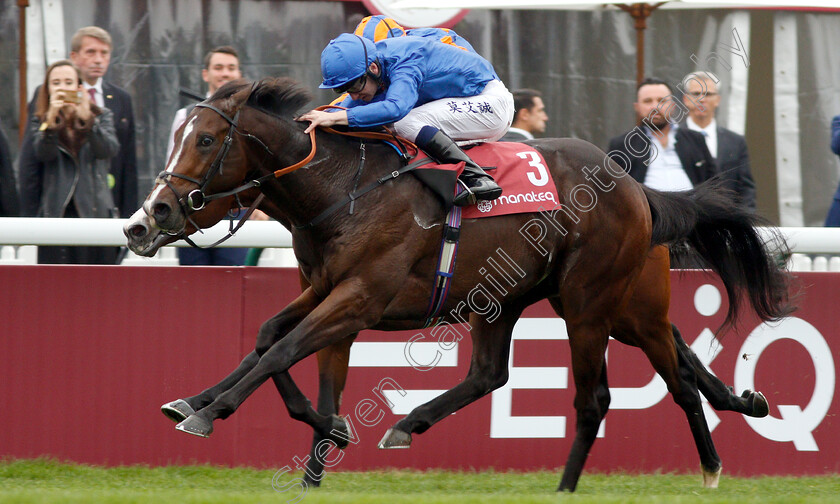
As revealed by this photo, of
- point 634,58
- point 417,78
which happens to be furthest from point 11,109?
point 634,58

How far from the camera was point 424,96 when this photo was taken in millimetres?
5242

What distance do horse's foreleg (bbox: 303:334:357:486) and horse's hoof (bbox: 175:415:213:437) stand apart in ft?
3.17

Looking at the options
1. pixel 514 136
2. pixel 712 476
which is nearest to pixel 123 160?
pixel 514 136

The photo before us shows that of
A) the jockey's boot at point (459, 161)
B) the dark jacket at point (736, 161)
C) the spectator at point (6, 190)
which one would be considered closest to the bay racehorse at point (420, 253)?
the jockey's boot at point (459, 161)

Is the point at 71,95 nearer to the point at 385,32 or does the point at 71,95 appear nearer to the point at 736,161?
the point at 385,32

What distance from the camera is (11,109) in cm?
795

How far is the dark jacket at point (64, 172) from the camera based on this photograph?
6270 millimetres

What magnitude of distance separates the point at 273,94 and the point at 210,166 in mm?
462

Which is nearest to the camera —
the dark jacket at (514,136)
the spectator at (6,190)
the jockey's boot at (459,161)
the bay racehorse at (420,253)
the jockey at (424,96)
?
the bay racehorse at (420,253)

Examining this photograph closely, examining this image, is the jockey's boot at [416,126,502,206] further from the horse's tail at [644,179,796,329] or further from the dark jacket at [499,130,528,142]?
the dark jacket at [499,130,528,142]

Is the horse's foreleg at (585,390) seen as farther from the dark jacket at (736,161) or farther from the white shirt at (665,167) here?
the dark jacket at (736,161)

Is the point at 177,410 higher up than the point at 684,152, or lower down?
lower down

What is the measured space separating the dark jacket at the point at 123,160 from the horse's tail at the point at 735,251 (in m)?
3.01

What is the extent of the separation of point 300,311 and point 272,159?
2.28 ft
